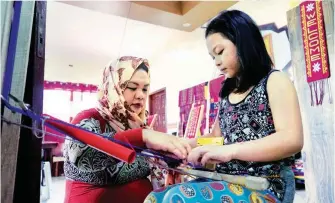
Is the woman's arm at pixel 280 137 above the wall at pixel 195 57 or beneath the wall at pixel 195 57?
beneath

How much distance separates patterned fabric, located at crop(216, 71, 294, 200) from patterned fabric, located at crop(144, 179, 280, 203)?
0.31ft

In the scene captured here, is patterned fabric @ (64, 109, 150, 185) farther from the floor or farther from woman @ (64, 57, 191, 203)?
the floor

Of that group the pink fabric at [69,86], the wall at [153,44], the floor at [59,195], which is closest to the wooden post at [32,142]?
the floor at [59,195]

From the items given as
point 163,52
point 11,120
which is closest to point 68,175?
point 11,120

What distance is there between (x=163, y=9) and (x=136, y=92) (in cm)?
242

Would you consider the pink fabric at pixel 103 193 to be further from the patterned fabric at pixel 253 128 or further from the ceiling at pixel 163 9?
the ceiling at pixel 163 9

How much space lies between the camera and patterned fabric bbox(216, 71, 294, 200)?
2.58 feet

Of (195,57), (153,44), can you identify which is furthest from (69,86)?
(195,57)

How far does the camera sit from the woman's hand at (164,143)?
0.75 metres

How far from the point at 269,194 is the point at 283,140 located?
15 cm

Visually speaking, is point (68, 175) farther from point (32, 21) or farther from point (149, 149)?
point (32, 21)

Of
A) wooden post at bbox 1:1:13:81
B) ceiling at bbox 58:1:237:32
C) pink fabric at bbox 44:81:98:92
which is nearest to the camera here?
wooden post at bbox 1:1:13:81

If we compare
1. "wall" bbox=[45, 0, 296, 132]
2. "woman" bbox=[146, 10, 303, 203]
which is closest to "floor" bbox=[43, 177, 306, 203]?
"wall" bbox=[45, 0, 296, 132]

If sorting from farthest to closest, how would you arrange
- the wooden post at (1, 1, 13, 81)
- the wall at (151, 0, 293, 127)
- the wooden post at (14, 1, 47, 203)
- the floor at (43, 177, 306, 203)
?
the wall at (151, 0, 293, 127), the floor at (43, 177, 306, 203), the wooden post at (14, 1, 47, 203), the wooden post at (1, 1, 13, 81)
